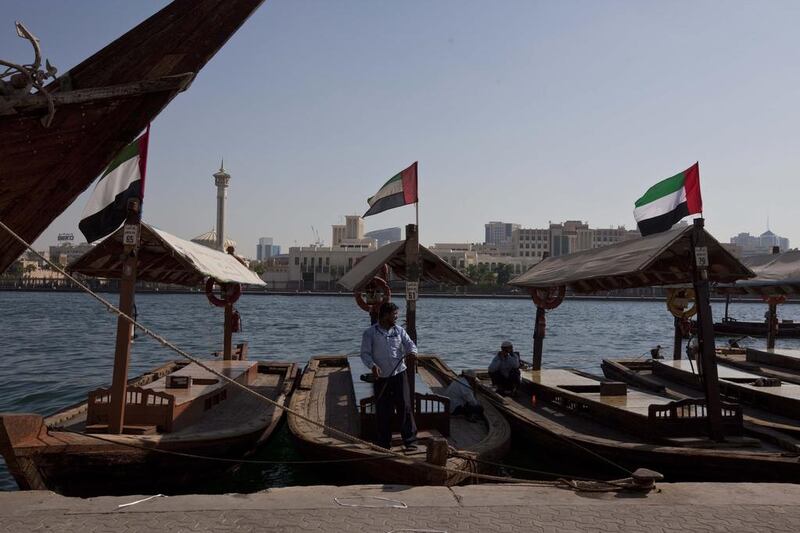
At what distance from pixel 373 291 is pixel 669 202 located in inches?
225

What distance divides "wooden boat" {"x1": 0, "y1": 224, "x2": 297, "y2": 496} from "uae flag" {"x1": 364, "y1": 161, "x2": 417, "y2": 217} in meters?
3.16

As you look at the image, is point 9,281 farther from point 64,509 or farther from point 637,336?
point 64,509

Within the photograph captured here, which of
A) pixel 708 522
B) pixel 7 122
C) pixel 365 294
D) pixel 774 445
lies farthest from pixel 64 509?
pixel 774 445

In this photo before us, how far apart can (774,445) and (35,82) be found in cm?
952

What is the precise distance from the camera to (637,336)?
49.8 meters

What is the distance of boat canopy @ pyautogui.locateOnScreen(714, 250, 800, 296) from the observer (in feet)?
44.0

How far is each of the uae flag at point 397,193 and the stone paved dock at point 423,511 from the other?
18.3ft

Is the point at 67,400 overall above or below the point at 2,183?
below

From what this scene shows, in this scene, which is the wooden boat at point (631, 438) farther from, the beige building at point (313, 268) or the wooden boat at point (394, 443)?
the beige building at point (313, 268)

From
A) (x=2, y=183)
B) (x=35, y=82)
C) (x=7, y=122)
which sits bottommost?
(x=2, y=183)

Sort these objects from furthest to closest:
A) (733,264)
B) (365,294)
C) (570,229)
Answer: (570,229) → (365,294) → (733,264)

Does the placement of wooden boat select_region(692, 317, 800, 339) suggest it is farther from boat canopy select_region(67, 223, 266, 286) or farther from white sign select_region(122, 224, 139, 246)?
white sign select_region(122, 224, 139, 246)

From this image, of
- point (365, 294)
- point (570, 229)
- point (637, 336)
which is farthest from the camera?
point (570, 229)

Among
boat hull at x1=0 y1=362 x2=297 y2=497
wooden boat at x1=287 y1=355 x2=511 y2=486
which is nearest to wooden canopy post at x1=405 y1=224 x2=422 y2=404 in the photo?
wooden boat at x1=287 y1=355 x2=511 y2=486
